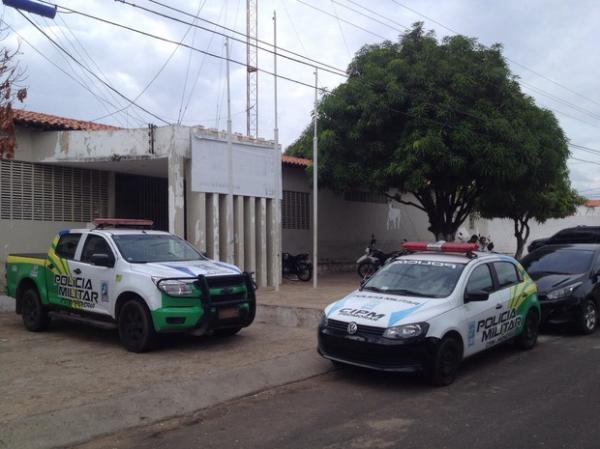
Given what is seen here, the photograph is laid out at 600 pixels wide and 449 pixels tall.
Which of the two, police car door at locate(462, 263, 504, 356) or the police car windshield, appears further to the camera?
the police car windshield

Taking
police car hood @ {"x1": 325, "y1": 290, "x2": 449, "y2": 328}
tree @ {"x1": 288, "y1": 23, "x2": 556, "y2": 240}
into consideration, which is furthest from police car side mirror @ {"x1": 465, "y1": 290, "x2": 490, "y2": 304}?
tree @ {"x1": 288, "y1": 23, "x2": 556, "y2": 240}

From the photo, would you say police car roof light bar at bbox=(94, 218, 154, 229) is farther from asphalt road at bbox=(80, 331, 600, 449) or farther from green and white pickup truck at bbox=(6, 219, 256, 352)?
asphalt road at bbox=(80, 331, 600, 449)

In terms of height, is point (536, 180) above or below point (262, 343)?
above

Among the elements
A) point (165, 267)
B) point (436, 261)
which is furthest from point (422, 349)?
point (165, 267)

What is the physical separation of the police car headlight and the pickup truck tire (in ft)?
11.4

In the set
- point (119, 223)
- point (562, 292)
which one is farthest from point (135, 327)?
point (562, 292)

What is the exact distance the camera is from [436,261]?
850cm

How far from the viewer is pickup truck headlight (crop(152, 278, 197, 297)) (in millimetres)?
8469

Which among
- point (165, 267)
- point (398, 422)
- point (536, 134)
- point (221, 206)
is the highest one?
point (536, 134)

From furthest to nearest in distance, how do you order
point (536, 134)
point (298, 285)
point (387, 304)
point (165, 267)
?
1. point (536, 134)
2. point (298, 285)
3. point (165, 267)
4. point (387, 304)

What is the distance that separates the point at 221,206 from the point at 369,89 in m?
6.34

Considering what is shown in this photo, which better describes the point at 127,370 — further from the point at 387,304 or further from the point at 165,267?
the point at 387,304

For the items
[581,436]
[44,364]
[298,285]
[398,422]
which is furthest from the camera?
[298,285]

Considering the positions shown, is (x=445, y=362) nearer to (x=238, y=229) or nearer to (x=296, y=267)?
(x=238, y=229)
